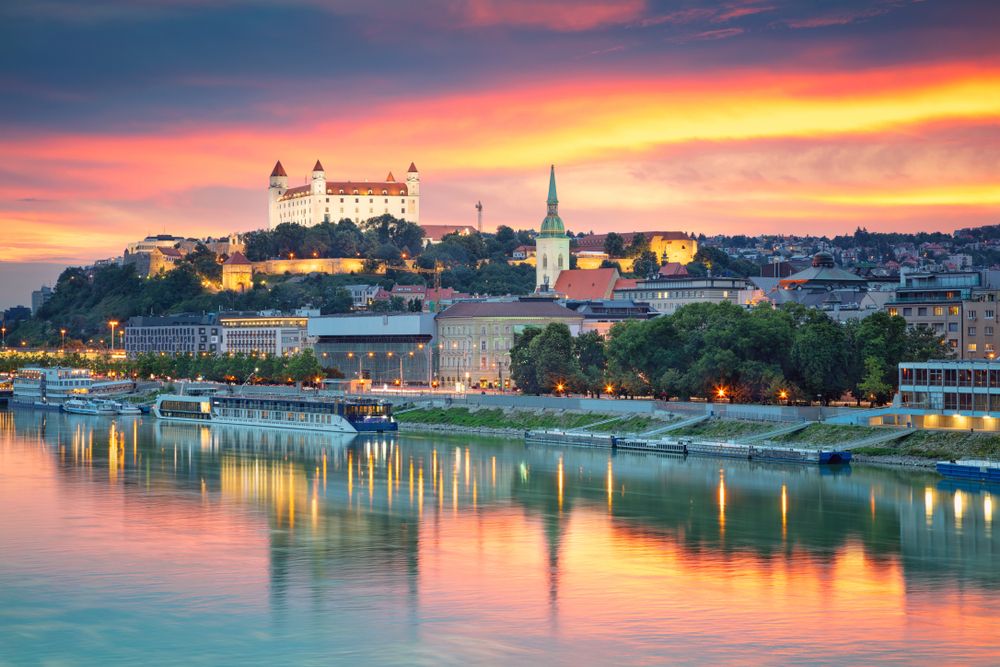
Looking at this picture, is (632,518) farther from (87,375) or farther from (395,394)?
(87,375)

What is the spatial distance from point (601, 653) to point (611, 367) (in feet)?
176

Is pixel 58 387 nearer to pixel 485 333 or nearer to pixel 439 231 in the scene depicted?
pixel 485 333

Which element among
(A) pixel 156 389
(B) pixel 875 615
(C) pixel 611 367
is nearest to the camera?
(B) pixel 875 615

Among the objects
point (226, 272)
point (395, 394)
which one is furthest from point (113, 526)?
point (226, 272)

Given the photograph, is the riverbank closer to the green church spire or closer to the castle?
the green church spire

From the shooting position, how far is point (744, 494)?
163 feet

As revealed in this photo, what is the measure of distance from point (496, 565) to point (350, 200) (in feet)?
520

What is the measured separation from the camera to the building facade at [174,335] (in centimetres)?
14938

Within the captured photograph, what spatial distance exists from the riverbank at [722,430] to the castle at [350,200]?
106023 mm

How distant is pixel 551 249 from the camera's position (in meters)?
148

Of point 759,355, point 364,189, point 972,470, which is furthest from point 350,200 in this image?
point 972,470

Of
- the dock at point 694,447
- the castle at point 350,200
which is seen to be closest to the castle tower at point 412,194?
the castle at point 350,200

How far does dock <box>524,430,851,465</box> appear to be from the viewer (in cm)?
5828

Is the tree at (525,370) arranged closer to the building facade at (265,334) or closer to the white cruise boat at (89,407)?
the white cruise boat at (89,407)
